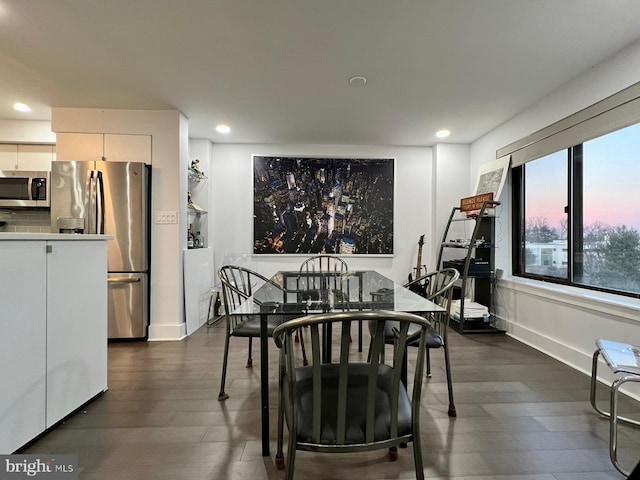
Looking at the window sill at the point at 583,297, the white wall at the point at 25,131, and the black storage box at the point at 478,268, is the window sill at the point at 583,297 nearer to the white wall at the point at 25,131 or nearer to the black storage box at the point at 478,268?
the black storage box at the point at 478,268

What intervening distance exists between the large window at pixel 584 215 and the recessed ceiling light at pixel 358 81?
1978 millimetres

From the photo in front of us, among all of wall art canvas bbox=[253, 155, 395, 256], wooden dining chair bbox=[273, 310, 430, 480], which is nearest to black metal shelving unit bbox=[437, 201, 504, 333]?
wall art canvas bbox=[253, 155, 395, 256]

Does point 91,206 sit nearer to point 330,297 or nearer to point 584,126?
point 330,297

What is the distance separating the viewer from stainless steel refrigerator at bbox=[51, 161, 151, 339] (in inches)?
115

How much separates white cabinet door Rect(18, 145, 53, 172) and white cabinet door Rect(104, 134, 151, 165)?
1.09m

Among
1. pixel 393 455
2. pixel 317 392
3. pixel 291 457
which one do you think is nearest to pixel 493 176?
pixel 393 455

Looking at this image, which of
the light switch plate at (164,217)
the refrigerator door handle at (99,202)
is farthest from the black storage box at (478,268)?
the refrigerator door handle at (99,202)

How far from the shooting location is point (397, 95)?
107 inches

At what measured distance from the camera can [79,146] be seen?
309 centimetres

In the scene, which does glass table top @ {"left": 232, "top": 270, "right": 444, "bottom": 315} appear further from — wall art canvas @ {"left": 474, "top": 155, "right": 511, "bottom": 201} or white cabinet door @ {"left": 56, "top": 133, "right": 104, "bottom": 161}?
white cabinet door @ {"left": 56, "top": 133, "right": 104, "bottom": 161}

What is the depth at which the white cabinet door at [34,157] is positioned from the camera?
3.51 m

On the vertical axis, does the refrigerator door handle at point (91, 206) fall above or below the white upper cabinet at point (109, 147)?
below

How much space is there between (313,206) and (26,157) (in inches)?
137

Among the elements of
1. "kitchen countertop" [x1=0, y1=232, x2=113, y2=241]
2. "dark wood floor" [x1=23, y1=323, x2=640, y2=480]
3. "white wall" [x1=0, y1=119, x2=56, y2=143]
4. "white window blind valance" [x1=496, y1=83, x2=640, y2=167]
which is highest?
"white wall" [x1=0, y1=119, x2=56, y2=143]
